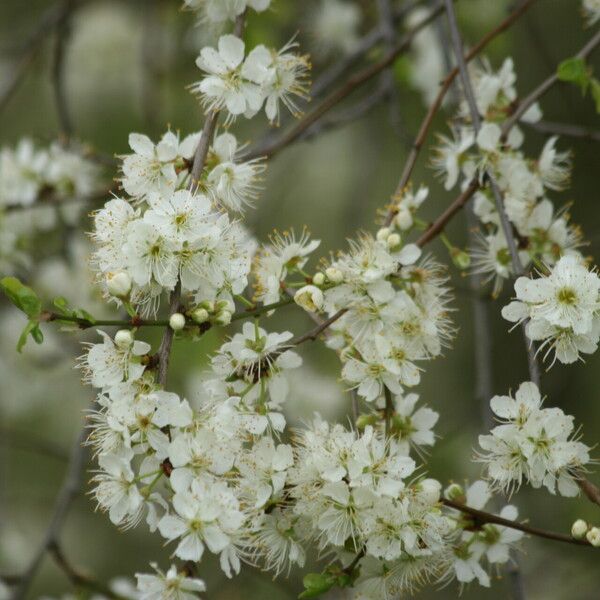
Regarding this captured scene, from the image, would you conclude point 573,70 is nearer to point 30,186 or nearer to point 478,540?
point 478,540

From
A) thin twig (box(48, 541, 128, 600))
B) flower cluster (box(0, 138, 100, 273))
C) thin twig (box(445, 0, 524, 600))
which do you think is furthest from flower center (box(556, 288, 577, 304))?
flower cluster (box(0, 138, 100, 273))

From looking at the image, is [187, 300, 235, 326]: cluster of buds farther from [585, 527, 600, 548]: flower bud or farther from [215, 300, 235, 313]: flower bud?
[585, 527, 600, 548]: flower bud

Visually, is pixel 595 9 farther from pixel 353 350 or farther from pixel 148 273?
pixel 148 273

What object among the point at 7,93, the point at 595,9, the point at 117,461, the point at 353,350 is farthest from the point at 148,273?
the point at 7,93

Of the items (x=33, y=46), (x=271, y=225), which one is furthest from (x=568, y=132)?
(x=271, y=225)

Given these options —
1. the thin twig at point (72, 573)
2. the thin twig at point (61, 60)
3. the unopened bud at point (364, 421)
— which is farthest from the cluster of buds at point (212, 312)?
the thin twig at point (61, 60)

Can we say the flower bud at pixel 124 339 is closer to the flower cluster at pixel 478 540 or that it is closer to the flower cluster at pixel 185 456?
the flower cluster at pixel 185 456
